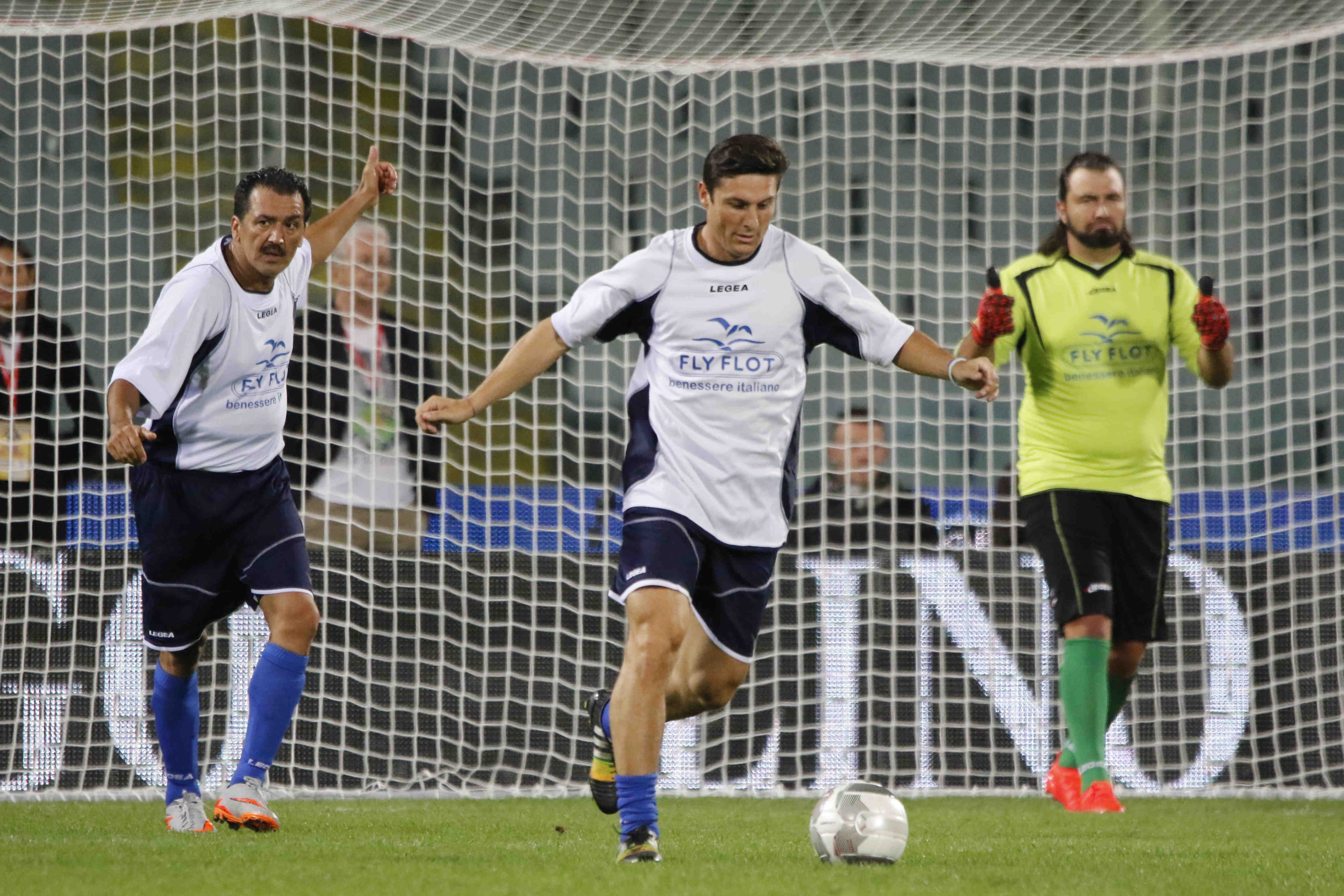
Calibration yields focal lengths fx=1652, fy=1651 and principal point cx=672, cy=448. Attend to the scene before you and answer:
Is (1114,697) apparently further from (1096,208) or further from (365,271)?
(365,271)

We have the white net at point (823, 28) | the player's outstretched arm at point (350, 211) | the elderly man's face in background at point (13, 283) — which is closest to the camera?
the player's outstretched arm at point (350, 211)

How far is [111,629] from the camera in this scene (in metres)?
6.86

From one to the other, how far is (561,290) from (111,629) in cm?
264

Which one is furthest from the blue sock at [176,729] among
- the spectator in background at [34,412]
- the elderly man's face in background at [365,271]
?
the elderly man's face in background at [365,271]

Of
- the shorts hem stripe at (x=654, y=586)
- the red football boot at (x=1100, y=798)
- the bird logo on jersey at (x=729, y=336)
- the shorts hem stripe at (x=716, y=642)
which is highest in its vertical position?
the bird logo on jersey at (x=729, y=336)

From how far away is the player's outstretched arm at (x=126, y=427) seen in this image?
4289 millimetres

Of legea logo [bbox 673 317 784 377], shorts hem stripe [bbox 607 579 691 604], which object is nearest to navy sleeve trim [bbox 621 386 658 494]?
legea logo [bbox 673 317 784 377]

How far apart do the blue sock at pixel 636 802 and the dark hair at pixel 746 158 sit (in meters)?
1.50

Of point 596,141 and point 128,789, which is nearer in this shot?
point 128,789

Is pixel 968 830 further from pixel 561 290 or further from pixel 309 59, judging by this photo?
pixel 309 59

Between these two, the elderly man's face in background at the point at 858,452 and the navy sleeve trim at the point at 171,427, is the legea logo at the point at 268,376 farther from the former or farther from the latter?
the elderly man's face in background at the point at 858,452

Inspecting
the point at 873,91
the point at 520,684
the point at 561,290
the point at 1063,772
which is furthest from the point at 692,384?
the point at 873,91

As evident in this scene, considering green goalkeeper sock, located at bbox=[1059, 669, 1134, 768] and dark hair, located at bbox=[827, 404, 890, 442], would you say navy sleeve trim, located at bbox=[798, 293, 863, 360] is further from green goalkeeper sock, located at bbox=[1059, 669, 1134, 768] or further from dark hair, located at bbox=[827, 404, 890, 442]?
dark hair, located at bbox=[827, 404, 890, 442]

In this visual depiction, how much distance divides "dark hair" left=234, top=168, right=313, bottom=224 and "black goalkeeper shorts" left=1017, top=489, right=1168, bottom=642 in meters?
2.78
